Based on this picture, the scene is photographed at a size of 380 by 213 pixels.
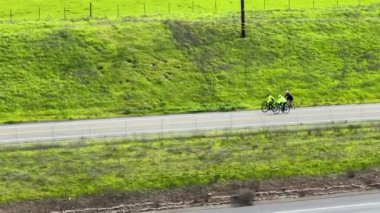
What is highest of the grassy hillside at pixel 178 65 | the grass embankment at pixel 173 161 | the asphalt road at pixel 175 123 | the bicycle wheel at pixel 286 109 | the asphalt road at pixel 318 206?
the grassy hillside at pixel 178 65

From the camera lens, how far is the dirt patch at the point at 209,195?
3219 centimetres

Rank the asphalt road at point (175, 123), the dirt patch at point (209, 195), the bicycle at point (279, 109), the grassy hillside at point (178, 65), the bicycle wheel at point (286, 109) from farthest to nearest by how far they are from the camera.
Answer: the grassy hillside at point (178, 65), the bicycle wheel at point (286, 109), the bicycle at point (279, 109), the asphalt road at point (175, 123), the dirt patch at point (209, 195)

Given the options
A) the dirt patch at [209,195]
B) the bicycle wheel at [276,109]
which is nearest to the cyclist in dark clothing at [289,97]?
the bicycle wheel at [276,109]

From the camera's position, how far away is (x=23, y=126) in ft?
145

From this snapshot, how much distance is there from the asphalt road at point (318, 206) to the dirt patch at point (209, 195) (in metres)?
0.60

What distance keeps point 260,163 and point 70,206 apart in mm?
11077

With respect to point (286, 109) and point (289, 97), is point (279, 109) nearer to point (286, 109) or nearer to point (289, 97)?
point (286, 109)

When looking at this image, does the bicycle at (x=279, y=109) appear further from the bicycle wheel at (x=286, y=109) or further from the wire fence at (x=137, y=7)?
the wire fence at (x=137, y=7)

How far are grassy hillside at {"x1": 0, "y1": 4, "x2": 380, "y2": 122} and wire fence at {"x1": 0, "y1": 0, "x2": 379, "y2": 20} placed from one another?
4314mm

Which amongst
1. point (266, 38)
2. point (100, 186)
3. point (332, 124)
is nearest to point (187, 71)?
point (266, 38)

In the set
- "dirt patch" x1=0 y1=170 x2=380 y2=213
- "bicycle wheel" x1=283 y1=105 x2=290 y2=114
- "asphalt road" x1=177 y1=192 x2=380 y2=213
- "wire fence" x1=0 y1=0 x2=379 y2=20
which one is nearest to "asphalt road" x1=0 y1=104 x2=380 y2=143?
"bicycle wheel" x1=283 y1=105 x2=290 y2=114

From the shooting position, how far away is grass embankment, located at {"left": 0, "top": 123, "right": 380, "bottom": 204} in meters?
34.4

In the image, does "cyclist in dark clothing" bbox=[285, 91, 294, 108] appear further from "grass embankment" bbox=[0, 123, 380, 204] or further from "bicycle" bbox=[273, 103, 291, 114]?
"grass embankment" bbox=[0, 123, 380, 204]

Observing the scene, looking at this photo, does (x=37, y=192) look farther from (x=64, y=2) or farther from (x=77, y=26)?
(x=64, y=2)
